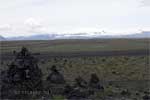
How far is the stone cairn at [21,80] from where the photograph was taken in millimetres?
24875

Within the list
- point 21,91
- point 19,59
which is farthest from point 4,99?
point 19,59

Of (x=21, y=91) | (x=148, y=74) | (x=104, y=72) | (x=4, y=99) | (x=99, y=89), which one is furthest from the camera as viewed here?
(x=104, y=72)

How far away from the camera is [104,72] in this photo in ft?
128

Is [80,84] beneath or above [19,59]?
beneath

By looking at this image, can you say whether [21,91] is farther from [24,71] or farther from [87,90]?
[87,90]

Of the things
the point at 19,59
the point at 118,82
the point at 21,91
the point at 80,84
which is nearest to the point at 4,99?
the point at 21,91

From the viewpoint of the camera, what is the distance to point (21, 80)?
2556 cm

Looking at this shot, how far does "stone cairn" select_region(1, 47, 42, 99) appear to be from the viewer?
2488 cm

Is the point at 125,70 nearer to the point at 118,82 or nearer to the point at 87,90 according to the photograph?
the point at 118,82

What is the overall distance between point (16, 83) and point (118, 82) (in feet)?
37.7

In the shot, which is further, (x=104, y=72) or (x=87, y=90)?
(x=104, y=72)

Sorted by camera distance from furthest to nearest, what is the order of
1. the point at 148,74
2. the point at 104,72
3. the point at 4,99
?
the point at 104,72, the point at 148,74, the point at 4,99

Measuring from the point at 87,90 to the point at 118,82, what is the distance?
309 inches

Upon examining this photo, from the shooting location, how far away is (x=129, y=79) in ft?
114
